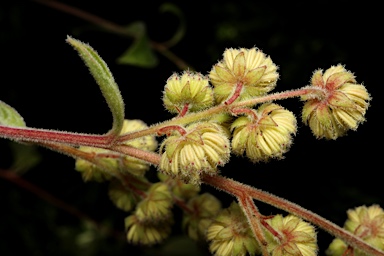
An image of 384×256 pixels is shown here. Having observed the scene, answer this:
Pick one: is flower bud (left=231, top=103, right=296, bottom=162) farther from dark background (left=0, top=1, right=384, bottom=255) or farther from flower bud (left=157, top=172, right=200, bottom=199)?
dark background (left=0, top=1, right=384, bottom=255)

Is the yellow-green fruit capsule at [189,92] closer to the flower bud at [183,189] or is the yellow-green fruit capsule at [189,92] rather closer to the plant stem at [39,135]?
the plant stem at [39,135]

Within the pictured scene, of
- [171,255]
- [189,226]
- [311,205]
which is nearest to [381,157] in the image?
[311,205]

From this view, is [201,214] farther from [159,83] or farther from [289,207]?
[159,83]

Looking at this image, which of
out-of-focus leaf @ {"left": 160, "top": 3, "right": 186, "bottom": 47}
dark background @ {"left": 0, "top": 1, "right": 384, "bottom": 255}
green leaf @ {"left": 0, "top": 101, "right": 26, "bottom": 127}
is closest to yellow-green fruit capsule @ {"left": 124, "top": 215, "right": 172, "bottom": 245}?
green leaf @ {"left": 0, "top": 101, "right": 26, "bottom": 127}

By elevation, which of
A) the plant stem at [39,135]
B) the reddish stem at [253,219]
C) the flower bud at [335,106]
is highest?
the plant stem at [39,135]

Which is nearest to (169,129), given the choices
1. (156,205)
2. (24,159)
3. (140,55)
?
(156,205)

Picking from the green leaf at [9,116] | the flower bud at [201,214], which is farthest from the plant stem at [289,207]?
the green leaf at [9,116]
